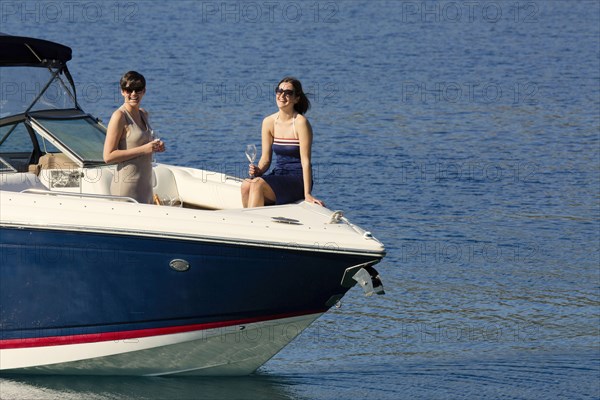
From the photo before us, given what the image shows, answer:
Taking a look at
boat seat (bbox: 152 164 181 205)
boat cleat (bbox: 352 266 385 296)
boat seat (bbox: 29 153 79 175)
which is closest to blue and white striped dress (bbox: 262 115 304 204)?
boat cleat (bbox: 352 266 385 296)

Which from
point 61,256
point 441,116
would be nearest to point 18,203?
point 61,256

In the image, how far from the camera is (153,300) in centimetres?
891

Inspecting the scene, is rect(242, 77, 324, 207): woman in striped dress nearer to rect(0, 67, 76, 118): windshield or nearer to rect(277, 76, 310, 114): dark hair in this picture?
rect(277, 76, 310, 114): dark hair

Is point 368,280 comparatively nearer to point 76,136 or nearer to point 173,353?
point 173,353

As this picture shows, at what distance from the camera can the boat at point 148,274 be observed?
8609 millimetres

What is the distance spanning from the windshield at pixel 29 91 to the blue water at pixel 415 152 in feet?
6.98

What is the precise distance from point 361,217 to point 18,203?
582cm

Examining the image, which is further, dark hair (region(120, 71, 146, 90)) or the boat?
dark hair (region(120, 71, 146, 90))

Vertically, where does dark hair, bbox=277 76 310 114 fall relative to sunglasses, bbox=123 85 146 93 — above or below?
below

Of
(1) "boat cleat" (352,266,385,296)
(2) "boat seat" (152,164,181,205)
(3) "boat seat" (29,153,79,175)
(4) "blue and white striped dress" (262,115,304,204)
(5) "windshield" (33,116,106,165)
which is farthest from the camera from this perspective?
(2) "boat seat" (152,164,181,205)

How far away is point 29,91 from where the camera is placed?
32.8 ft

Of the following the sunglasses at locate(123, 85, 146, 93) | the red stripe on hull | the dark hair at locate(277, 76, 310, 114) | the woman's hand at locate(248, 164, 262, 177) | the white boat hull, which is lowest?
the white boat hull

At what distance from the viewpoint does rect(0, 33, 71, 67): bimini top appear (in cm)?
995

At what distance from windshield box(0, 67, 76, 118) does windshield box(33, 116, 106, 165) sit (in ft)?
0.67
